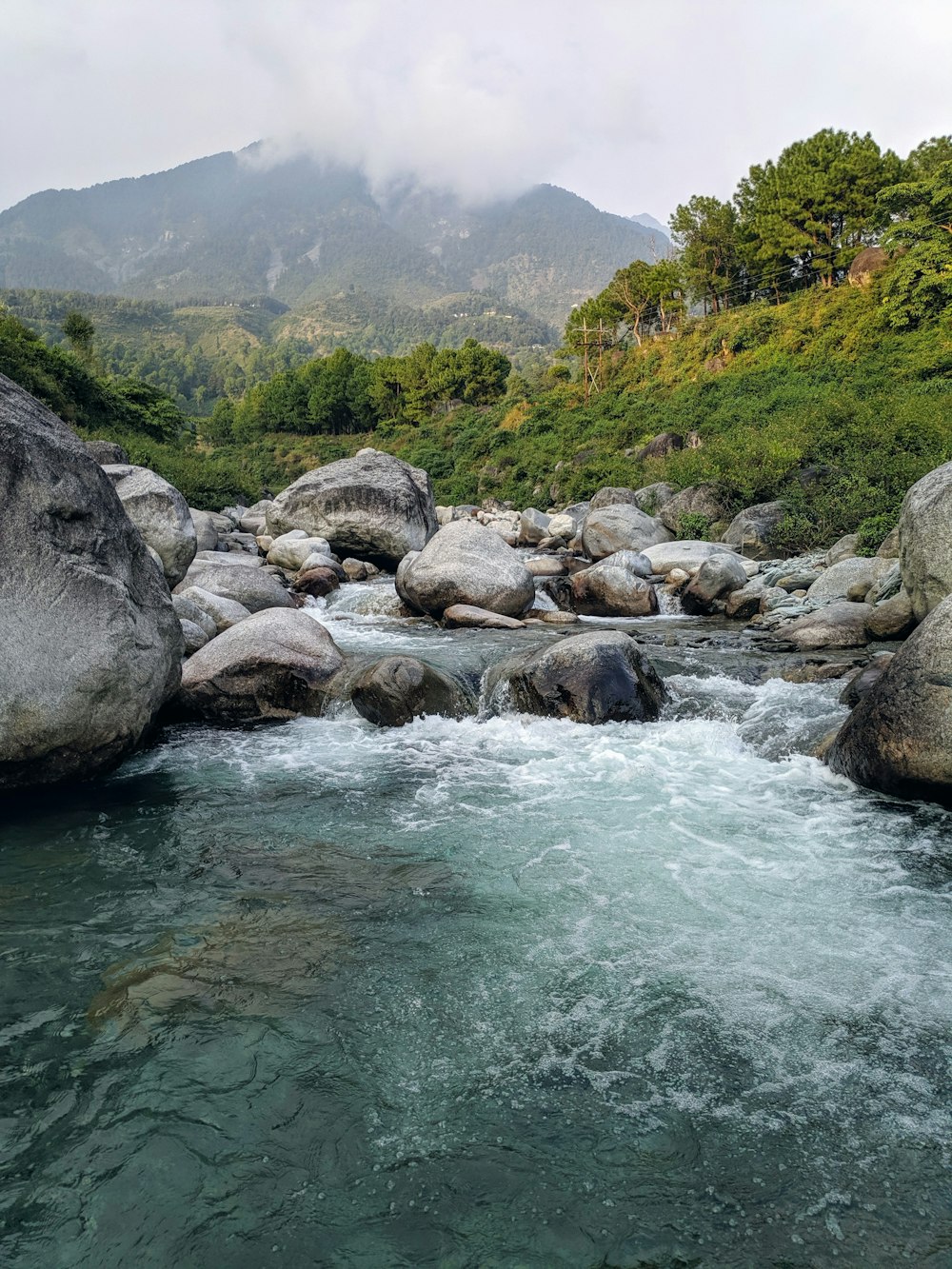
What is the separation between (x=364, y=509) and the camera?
2036cm

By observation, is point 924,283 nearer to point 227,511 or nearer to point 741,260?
point 741,260

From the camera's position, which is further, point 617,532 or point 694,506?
point 694,506

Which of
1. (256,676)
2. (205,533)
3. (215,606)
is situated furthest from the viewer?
(205,533)

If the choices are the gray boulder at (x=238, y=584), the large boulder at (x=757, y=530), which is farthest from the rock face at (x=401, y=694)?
the large boulder at (x=757, y=530)

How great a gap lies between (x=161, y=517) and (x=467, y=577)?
5.43m

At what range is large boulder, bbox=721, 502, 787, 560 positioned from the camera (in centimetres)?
1967

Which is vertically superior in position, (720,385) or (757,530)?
(720,385)

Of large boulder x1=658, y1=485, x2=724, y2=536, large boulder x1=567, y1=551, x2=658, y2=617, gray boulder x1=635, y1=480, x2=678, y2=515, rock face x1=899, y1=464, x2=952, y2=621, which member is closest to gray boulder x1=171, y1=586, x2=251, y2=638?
large boulder x1=567, y1=551, x2=658, y2=617

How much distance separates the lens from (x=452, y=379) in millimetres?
63812

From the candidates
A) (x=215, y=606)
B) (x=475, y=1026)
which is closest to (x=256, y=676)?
(x=215, y=606)

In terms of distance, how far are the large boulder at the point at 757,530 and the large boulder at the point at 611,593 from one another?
4810 mm

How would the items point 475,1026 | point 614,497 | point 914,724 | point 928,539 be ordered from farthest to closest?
point 614,497 < point 928,539 < point 914,724 < point 475,1026

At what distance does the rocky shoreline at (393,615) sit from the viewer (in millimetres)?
6301

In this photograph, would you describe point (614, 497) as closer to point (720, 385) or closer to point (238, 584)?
point (720, 385)
